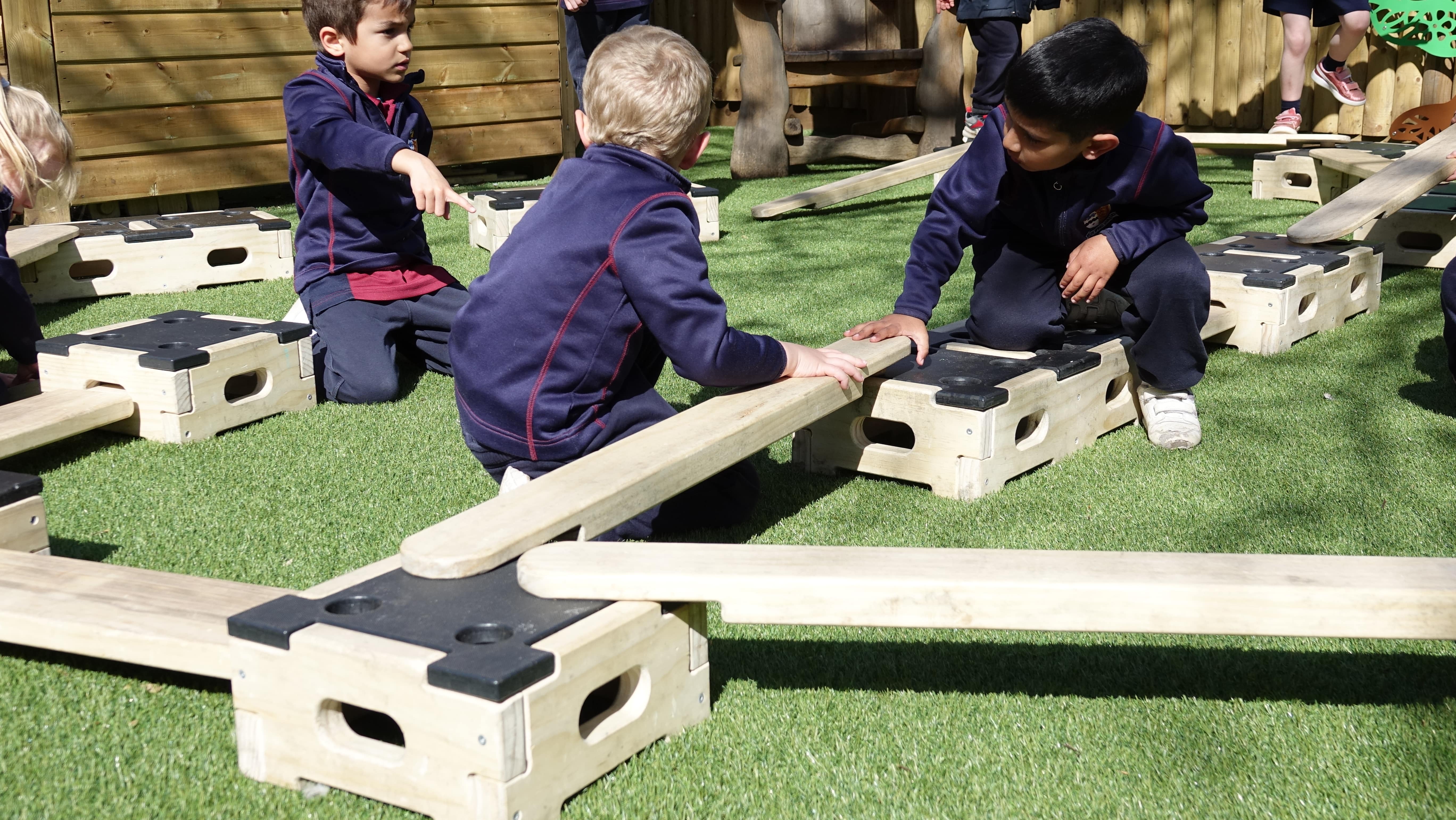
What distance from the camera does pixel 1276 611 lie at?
177 centimetres

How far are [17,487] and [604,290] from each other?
1132 millimetres

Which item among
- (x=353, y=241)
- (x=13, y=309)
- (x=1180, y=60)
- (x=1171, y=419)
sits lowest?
(x=1171, y=419)

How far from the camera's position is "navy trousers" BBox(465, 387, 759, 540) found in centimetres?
263

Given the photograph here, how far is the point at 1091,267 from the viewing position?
10.6 feet

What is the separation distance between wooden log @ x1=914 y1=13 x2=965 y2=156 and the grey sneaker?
4.99 metres

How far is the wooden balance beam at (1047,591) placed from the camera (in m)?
1.76

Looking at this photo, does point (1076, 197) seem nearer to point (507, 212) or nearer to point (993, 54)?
point (507, 212)

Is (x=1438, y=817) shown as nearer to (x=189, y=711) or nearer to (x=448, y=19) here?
(x=189, y=711)

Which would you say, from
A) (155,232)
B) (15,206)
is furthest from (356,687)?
(155,232)

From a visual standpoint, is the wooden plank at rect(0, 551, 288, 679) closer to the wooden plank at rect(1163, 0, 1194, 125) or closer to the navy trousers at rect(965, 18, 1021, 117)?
the navy trousers at rect(965, 18, 1021, 117)

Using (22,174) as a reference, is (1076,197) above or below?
below

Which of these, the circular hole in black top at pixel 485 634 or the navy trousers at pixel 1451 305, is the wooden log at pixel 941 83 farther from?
the circular hole in black top at pixel 485 634

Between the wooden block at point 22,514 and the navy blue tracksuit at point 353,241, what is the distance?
1434 mm

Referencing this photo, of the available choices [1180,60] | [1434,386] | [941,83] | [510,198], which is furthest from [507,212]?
[1180,60]
